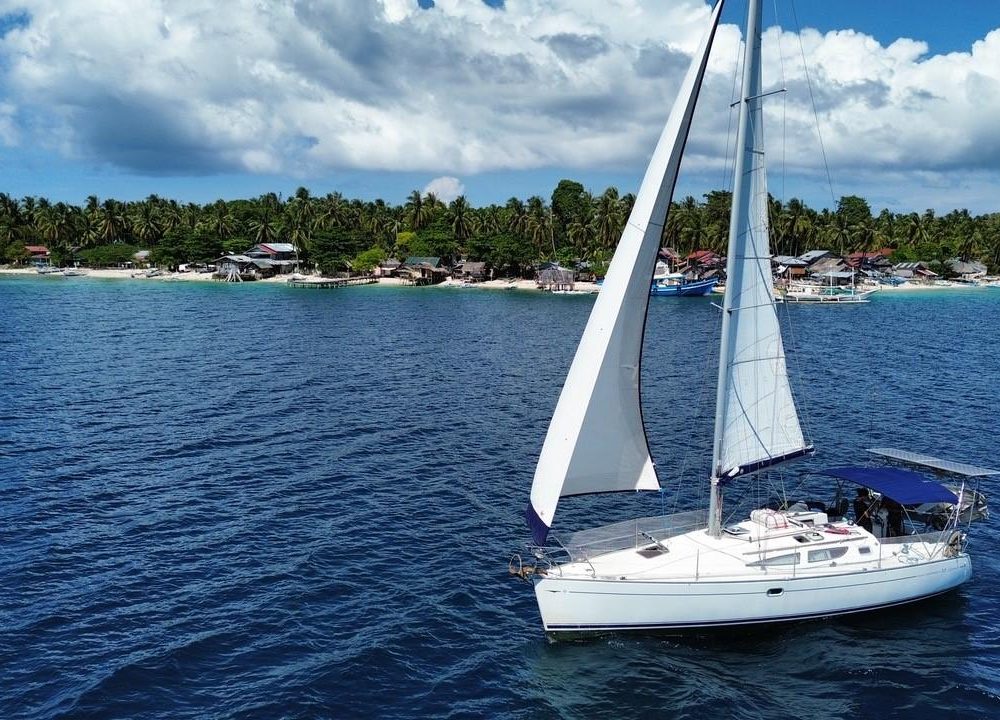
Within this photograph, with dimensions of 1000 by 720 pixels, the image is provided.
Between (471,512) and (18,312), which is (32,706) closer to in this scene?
(471,512)

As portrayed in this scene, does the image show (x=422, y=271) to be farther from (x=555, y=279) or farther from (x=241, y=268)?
(x=241, y=268)

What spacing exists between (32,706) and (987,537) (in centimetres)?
3765

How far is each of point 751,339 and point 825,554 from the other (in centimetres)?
779

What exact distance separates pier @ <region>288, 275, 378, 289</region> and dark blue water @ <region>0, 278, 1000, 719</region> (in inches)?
3977

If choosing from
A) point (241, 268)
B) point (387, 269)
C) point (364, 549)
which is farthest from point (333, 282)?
point (364, 549)

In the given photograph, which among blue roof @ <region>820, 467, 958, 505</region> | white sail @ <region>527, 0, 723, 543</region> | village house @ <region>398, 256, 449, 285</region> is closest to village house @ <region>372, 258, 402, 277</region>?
village house @ <region>398, 256, 449, 285</region>

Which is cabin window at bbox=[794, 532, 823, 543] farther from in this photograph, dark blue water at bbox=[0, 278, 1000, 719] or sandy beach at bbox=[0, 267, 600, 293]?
sandy beach at bbox=[0, 267, 600, 293]

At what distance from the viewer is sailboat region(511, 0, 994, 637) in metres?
23.9

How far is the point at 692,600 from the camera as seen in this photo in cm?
2406

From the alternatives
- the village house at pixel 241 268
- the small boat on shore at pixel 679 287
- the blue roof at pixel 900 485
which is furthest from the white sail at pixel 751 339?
the village house at pixel 241 268

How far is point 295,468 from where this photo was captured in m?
42.5

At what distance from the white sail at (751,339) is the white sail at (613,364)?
91.8 inches

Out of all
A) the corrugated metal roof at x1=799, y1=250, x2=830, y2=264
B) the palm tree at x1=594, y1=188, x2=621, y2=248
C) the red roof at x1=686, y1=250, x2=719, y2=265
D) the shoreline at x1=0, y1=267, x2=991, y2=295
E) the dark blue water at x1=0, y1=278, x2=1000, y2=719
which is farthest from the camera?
the palm tree at x1=594, y1=188, x2=621, y2=248

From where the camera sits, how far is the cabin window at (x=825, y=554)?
2558 cm
